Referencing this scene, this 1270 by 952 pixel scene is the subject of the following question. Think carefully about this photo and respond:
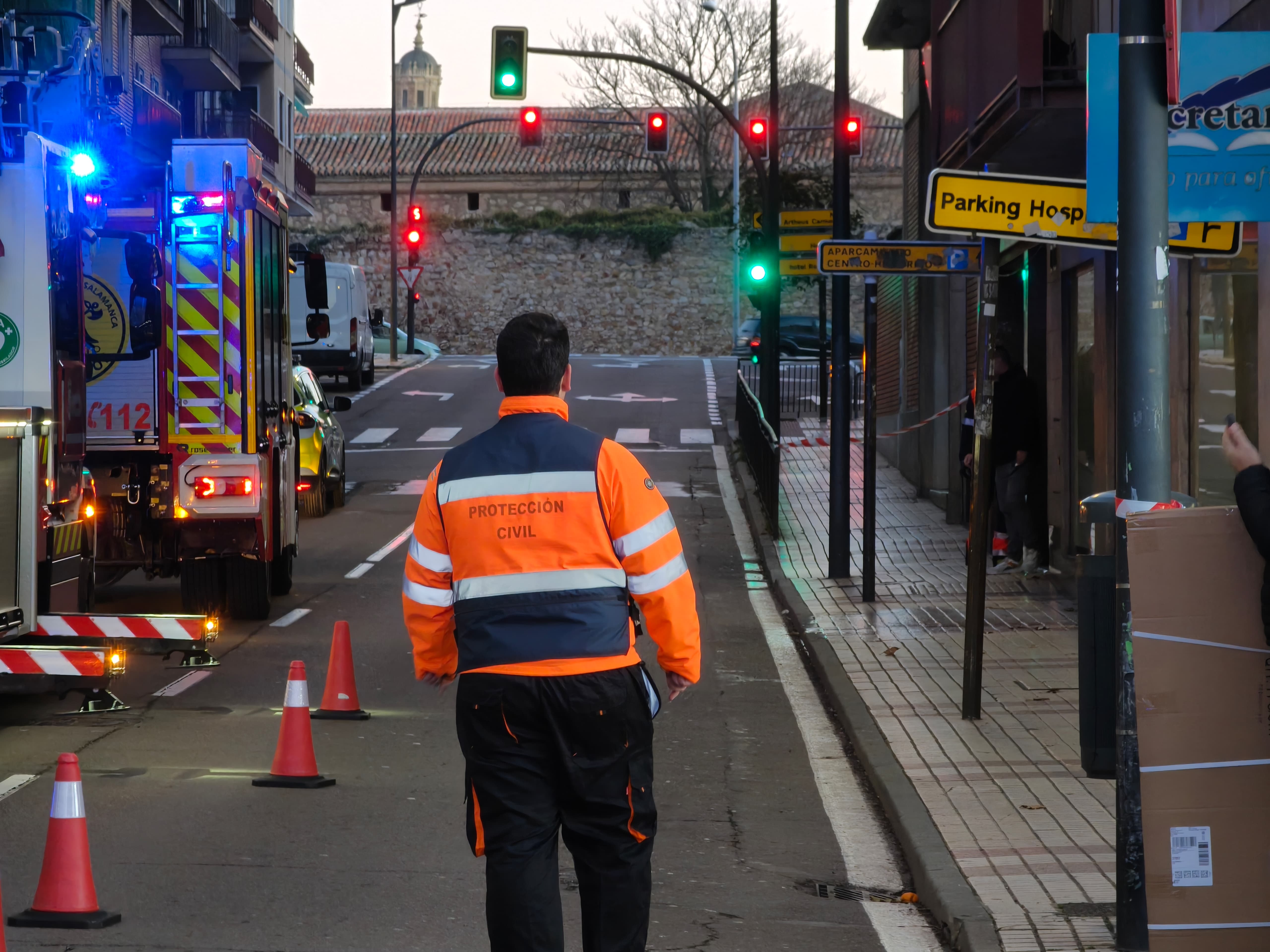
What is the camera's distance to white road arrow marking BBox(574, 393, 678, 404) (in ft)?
111

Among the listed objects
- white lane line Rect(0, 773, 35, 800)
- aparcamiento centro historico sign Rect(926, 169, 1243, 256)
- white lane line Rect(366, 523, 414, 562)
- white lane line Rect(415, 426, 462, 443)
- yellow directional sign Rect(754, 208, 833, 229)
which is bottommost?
white lane line Rect(0, 773, 35, 800)

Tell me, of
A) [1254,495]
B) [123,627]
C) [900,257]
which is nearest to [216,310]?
[123,627]

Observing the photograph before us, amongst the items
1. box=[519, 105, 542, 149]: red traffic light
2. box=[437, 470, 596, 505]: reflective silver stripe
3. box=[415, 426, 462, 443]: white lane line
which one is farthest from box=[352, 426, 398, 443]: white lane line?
box=[437, 470, 596, 505]: reflective silver stripe

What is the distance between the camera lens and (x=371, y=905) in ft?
18.5

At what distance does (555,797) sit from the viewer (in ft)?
13.8

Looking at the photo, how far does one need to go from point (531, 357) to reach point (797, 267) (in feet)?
65.0

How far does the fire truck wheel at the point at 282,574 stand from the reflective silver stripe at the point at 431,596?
9.23 meters

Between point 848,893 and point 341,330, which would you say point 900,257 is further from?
point 341,330

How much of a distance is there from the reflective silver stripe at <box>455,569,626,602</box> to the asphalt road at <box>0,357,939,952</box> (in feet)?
5.21

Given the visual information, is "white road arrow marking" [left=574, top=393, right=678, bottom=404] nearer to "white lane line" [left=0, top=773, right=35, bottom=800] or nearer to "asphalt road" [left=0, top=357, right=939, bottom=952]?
"asphalt road" [left=0, top=357, right=939, bottom=952]

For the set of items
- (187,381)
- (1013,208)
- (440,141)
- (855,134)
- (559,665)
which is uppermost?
(440,141)

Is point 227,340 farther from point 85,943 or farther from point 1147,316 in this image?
point 1147,316

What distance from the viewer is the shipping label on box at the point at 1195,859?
4586 mm

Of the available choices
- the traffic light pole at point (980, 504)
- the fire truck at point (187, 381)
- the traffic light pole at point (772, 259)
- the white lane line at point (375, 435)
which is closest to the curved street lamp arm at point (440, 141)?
the white lane line at point (375, 435)
